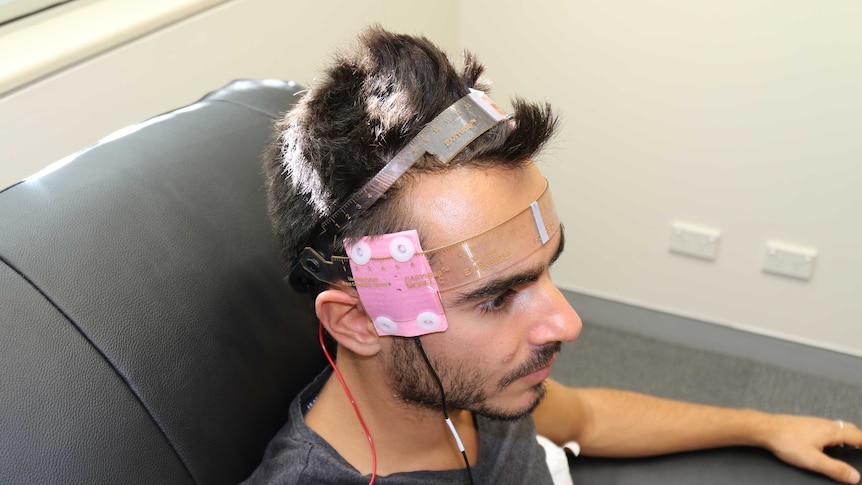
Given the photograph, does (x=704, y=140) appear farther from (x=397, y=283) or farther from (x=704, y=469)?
(x=397, y=283)

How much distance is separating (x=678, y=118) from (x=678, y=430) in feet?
3.70

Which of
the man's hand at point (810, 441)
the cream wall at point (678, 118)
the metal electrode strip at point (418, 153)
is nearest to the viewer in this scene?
the metal electrode strip at point (418, 153)

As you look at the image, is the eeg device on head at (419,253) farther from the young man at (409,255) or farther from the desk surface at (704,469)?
the desk surface at (704,469)

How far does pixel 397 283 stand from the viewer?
3.21ft

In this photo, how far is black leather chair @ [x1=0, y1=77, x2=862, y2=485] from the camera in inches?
31.3

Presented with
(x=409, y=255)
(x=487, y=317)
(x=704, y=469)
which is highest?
(x=409, y=255)

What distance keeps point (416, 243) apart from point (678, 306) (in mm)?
1783

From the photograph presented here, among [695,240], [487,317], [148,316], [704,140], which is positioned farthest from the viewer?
[695,240]

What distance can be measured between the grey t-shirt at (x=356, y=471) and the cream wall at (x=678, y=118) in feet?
2.70

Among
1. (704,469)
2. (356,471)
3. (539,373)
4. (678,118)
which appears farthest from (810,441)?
(678,118)

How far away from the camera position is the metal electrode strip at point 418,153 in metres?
0.95

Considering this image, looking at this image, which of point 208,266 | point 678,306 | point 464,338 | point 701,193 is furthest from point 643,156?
point 208,266

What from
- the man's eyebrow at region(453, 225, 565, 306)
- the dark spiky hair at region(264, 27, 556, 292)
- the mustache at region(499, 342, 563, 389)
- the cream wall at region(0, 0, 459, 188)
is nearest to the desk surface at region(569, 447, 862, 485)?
the mustache at region(499, 342, 563, 389)

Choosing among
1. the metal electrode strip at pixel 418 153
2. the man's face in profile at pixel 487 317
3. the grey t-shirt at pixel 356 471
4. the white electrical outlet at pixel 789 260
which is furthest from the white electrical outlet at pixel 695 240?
the metal electrode strip at pixel 418 153
